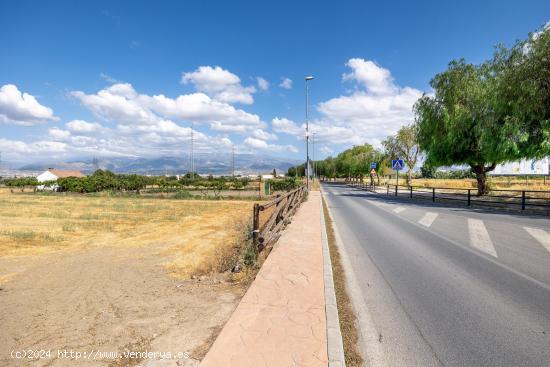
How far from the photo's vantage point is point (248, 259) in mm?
6598

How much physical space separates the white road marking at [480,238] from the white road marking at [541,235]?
115cm

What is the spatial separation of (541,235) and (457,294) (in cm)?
661

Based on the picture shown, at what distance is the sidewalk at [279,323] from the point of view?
3.15 meters

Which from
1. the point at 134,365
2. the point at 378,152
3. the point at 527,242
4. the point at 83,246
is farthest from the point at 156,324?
the point at 378,152

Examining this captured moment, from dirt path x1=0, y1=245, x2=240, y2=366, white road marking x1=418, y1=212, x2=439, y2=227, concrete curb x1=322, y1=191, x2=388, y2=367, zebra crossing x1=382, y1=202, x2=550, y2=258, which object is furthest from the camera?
white road marking x1=418, y1=212, x2=439, y2=227

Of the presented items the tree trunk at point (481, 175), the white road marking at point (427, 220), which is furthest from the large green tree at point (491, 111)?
the white road marking at point (427, 220)

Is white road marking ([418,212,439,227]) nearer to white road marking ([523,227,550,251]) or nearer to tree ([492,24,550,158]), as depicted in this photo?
white road marking ([523,227,550,251])

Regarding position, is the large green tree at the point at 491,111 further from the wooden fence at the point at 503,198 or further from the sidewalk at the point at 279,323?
the sidewalk at the point at 279,323

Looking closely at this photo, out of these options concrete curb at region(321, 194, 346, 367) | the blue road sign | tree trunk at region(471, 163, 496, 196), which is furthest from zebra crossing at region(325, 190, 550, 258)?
the blue road sign

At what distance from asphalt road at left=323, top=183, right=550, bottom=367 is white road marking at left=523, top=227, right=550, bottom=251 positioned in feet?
0.09

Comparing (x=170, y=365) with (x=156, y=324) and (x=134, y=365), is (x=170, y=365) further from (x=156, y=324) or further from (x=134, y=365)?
(x=156, y=324)

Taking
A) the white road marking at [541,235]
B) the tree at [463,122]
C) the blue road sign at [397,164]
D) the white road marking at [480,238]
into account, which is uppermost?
the tree at [463,122]

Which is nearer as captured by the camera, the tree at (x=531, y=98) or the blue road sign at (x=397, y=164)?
the tree at (x=531, y=98)

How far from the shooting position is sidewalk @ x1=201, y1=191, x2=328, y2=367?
315cm
